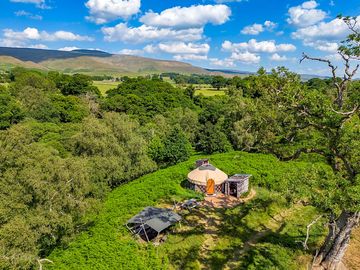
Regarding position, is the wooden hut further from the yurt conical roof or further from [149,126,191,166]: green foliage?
[149,126,191,166]: green foliage

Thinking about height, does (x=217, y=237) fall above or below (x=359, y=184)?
below

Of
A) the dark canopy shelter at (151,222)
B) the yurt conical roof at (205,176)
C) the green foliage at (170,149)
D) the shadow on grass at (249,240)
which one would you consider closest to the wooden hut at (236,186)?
the yurt conical roof at (205,176)

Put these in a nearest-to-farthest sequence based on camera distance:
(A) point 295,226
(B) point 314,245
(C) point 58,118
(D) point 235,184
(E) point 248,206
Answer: (B) point 314,245, (A) point 295,226, (E) point 248,206, (D) point 235,184, (C) point 58,118

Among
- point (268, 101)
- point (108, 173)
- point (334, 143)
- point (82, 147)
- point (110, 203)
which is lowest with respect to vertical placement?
point (110, 203)

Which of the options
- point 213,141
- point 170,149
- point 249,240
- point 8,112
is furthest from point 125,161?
point 8,112

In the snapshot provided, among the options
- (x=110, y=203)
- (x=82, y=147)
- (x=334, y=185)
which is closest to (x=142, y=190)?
(x=110, y=203)

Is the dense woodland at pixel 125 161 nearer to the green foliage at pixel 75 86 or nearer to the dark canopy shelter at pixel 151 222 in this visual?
the dark canopy shelter at pixel 151 222

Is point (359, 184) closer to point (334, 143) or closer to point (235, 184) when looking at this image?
point (334, 143)

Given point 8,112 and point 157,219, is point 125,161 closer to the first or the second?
point 157,219
